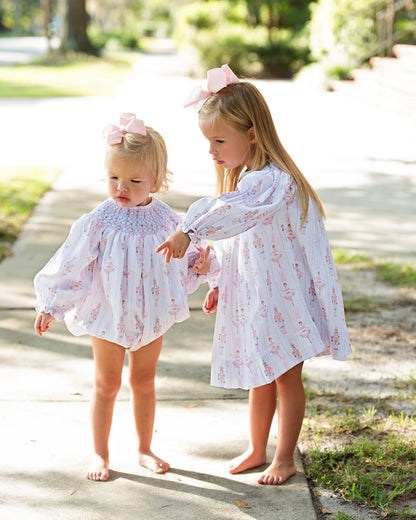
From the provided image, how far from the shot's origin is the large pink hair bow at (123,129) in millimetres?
2689

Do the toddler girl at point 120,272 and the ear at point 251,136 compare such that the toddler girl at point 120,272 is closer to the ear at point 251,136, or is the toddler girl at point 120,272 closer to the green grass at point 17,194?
the ear at point 251,136

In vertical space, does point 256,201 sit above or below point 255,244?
above

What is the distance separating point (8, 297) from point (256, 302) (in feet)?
9.00

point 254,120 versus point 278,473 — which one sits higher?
point 254,120

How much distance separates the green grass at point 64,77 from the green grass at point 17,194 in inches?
354

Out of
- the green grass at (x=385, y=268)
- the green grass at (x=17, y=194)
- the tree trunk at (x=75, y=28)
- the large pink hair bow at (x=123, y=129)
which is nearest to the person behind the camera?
the large pink hair bow at (x=123, y=129)

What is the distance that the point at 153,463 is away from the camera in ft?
9.77

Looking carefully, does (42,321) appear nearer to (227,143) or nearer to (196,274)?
(196,274)

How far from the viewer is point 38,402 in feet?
11.7

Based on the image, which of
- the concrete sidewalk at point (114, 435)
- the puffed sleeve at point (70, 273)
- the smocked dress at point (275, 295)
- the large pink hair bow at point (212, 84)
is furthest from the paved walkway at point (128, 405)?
the large pink hair bow at point (212, 84)

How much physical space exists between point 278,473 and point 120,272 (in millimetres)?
987

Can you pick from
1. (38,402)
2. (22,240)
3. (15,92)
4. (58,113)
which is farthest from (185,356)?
(15,92)

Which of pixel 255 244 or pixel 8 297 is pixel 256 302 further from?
pixel 8 297

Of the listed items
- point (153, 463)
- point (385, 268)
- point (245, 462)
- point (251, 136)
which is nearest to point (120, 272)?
point (251, 136)
